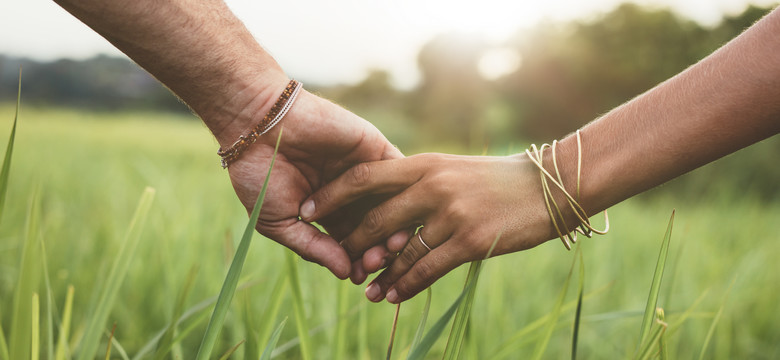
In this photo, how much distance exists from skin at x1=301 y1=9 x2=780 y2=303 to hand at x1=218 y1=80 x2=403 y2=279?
5 cm

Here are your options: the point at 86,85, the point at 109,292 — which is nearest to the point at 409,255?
the point at 109,292

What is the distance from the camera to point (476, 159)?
976 mm

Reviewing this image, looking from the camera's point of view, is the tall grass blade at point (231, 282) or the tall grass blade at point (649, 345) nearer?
the tall grass blade at point (231, 282)

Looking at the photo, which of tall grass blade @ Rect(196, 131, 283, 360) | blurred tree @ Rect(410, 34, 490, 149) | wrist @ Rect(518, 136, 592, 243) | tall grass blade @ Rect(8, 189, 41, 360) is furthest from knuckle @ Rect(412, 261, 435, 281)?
blurred tree @ Rect(410, 34, 490, 149)

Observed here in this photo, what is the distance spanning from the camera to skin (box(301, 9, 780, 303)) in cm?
82

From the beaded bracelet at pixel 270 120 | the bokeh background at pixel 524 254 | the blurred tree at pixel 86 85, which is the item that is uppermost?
the beaded bracelet at pixel 270 120

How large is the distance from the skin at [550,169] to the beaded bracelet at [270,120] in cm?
17

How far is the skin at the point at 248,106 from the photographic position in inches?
33.1

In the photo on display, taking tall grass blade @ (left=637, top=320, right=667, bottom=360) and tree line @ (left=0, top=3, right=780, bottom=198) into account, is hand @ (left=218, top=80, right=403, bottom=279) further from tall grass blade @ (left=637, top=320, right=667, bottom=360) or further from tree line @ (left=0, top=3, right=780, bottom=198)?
tree line @ (left=0, top=3, right=780, bottom=198)

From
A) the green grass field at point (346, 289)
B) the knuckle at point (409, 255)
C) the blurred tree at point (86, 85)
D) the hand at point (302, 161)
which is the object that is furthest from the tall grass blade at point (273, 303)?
the blurred tree at point (86, 85)

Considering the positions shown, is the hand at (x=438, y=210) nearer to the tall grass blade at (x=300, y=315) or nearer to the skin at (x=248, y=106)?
the skin at (x=248, y=106)

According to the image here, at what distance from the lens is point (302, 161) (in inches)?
43.6

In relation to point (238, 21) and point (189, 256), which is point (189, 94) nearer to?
point (238, 21)

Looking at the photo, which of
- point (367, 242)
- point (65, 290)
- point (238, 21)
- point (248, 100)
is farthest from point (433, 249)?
point (65, 290)
